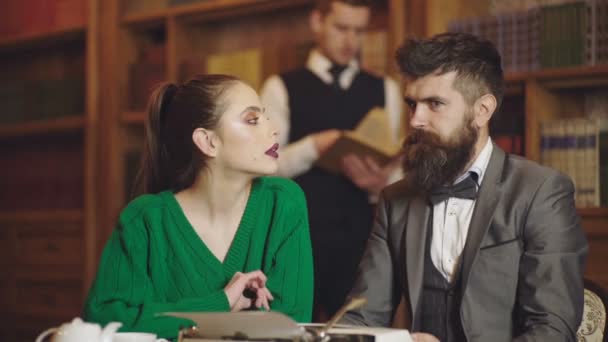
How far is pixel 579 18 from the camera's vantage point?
10.6ft

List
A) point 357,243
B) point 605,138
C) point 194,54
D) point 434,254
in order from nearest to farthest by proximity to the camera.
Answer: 1. point 434,254
2. point 605,138
3. point 357,243
4. point 194,54

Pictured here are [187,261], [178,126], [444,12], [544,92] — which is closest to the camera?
[187,261]

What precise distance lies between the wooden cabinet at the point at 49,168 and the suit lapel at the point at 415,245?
10.0 ft

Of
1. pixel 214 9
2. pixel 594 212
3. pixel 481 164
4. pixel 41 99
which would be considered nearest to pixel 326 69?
pixel 214 9

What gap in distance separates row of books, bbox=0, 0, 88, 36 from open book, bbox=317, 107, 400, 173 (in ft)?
6.71

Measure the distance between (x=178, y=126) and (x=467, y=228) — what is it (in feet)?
2.56

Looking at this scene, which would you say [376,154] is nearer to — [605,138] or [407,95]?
[605,138]

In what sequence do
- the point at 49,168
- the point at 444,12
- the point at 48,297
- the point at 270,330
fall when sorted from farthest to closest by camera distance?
1. the point at 49,168
2. the point at 48,297
3. the point at 444,12
4. the point at 270,330

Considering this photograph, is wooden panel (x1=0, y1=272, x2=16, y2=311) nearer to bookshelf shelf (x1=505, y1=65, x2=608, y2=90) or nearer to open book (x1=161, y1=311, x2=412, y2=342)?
bookshelf shelf (x1=505, y1=65, x2=608, y2=90)

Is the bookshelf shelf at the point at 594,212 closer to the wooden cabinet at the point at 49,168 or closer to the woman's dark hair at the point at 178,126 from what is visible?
the woman's dark hair at the point at 178,126

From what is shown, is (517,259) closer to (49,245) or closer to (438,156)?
(438,156)

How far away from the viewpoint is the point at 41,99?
5180 millimetres

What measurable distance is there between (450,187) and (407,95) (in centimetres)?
25

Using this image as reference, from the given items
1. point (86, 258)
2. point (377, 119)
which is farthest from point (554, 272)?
point (86, 258)
